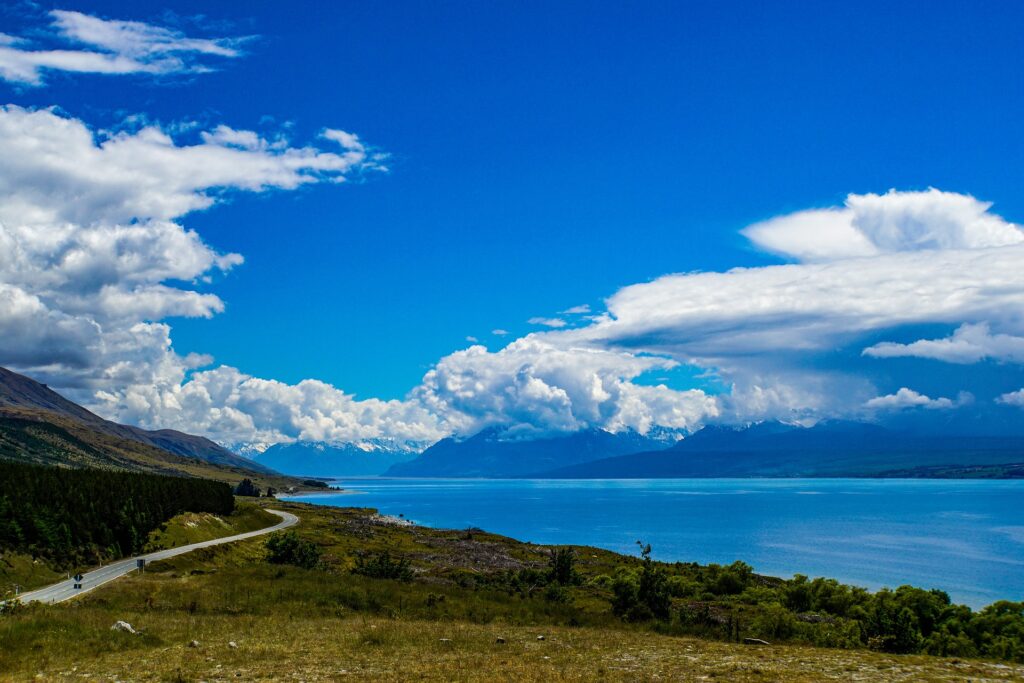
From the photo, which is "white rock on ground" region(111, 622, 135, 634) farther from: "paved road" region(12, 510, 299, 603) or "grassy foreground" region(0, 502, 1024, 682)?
"paved road" region(12, 510, 299, 603)

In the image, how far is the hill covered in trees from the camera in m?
60.3

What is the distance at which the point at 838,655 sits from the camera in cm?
2533

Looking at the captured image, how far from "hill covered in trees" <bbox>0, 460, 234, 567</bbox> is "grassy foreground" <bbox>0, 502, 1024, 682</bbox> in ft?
60.6

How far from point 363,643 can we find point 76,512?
55704 mm

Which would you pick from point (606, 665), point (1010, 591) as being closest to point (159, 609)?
point (606, 665)

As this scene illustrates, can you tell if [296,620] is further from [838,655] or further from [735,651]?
[838,655]

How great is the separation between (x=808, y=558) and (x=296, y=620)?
359 ft

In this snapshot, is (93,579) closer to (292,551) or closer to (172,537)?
(292,551)

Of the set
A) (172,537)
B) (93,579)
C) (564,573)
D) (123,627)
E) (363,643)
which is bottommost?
(172,537)

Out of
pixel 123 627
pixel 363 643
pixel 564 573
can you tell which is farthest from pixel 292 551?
pixel 363 643

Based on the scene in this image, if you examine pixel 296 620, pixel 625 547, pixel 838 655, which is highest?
pixel 838 655

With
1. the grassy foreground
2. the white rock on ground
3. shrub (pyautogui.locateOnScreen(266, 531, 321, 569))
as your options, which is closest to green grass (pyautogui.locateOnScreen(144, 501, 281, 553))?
shrub (pyautogui.locateOnScreen(266, 531, 321, 569))

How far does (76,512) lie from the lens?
69000 millimetres

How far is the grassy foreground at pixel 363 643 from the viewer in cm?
2158
